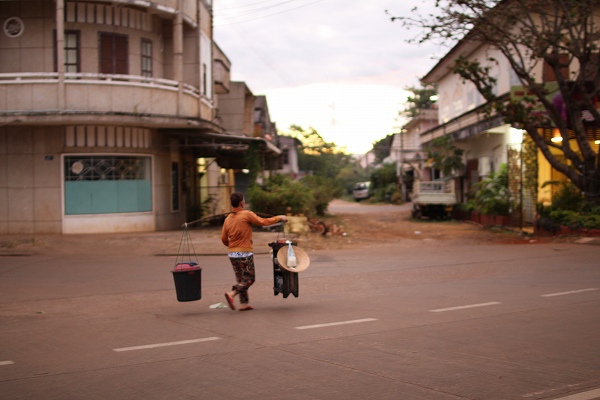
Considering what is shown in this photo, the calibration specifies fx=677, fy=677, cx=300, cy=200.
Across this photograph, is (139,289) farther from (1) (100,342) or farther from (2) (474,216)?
(2) (474,216)

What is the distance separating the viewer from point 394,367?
21.6 feet

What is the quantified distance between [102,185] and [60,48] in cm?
472

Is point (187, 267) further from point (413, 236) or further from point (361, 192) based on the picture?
point (361, 192)

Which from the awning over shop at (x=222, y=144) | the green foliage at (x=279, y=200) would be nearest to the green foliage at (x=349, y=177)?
the awning over shop at (x=222, y=144)

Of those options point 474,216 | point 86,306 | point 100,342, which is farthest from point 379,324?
point 474,216

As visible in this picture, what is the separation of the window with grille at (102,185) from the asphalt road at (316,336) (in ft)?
24.5

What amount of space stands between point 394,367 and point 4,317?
6276 mm

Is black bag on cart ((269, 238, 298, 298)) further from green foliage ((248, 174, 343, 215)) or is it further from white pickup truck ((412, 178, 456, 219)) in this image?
white pickup truck ((412, 178, 456, 219))

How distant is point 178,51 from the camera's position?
74.7ft

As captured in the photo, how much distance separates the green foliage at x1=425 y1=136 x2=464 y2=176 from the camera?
3759cm

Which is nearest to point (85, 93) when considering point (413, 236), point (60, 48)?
point (60, 48)

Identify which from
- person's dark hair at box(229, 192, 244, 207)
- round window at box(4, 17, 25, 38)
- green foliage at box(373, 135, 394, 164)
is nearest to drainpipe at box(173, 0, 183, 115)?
round window at box(4, 17, 25, 38)

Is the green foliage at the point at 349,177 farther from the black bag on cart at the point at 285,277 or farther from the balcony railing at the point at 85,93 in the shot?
the black bag on cart at the point at 285,277

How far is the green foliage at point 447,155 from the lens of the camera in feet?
123
